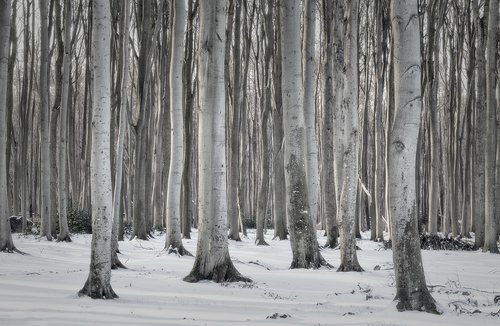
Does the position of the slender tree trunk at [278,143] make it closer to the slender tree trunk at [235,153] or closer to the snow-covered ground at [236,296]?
the slender tree trunk at [235,153]

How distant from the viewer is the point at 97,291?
4.94 m

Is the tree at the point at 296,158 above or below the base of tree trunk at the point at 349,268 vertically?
above

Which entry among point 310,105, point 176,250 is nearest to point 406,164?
point 310,105

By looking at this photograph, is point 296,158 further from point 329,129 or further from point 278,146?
point 278,146

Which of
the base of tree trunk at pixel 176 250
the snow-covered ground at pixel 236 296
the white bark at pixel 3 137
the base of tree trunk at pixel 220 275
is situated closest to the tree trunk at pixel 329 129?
the snow-covered ground at pixel 236 296

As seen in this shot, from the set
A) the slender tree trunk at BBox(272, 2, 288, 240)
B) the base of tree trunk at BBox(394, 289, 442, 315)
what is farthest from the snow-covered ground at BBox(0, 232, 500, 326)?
the slender tree trunk at BBox(272, 2, 288, 240)

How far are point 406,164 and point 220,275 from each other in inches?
120

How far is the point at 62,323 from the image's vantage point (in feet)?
12.4

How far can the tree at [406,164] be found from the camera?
14.5 ft

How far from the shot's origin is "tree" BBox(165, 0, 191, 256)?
955 cm

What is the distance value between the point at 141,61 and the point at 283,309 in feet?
30.5

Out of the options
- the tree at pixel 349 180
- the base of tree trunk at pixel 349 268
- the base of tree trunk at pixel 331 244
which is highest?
the tree at pixel 349 180

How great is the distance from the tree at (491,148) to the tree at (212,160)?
6.62m

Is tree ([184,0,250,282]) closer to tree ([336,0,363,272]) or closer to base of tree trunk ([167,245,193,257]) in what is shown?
tree ([336,0,363,272])
